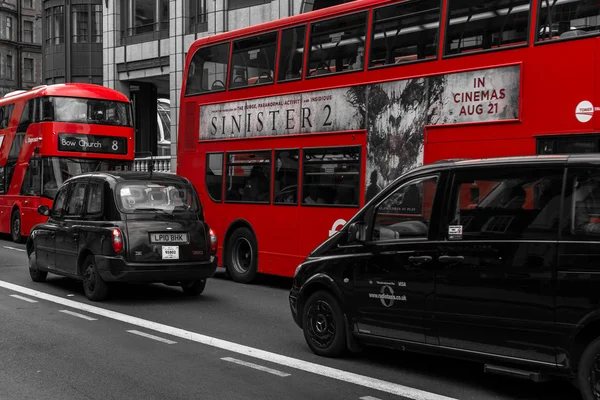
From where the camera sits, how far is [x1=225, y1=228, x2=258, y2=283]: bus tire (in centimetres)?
1405

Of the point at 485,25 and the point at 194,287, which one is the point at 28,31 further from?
the point at 485,25

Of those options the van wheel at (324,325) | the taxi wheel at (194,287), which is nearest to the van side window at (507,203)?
the van wheel at (324,325)

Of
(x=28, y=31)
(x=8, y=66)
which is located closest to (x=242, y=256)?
(x=8, y=66)

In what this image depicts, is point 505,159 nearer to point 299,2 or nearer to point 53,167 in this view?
point 53,167

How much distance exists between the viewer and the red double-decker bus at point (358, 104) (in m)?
9.56

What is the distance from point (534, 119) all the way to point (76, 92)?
16.4m

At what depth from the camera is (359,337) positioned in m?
7.31

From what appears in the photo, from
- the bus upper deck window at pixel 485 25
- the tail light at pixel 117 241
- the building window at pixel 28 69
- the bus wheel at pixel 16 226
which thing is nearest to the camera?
the bus upper deck window at pixel 485 25

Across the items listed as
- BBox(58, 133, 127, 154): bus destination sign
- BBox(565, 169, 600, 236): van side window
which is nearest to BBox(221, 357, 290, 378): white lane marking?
BBox(565, 169, 600, 236): van side window

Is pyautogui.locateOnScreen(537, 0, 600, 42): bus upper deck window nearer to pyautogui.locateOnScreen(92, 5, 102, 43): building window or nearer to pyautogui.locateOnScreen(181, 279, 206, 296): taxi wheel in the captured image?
pyautogui.locateOnScreen(181, 279, 206, 296): taxi wheel

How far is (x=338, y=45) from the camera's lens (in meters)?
12.5

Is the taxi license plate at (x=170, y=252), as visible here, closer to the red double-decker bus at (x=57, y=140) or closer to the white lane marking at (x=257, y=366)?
the white lane marking at (x=257, y=366)

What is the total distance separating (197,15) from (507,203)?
1075 inches

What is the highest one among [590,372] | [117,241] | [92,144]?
[92,144]
